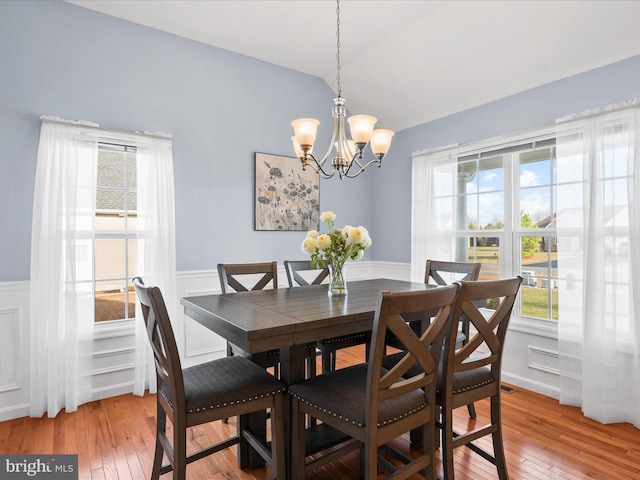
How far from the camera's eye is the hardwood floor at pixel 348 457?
203cm

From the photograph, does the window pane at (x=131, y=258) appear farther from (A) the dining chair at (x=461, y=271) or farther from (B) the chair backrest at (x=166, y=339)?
(A) the dining chair at (x=461, y=271)

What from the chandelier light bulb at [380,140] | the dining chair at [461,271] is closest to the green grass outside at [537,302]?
the dining chair at [461,271]

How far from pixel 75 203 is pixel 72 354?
113cm

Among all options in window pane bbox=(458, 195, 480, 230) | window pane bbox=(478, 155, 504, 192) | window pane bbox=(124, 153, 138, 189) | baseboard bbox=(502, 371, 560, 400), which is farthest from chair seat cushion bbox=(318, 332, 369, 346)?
window pane bbox=(124, 153, 138, 189)

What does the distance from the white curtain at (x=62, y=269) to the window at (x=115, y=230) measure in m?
0.16

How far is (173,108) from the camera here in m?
3.35

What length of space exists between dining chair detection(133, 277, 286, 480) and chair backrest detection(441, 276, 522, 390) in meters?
0.81

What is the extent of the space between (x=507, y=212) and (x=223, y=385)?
2.89m

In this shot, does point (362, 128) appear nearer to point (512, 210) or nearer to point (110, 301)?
point (512, 210)

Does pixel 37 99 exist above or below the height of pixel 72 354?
above

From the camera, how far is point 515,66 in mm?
3033

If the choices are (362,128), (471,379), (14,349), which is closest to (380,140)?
(362,128)

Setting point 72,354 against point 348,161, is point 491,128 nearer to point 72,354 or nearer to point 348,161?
point 348,161

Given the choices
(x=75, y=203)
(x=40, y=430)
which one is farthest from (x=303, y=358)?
(x=75, y=203)
